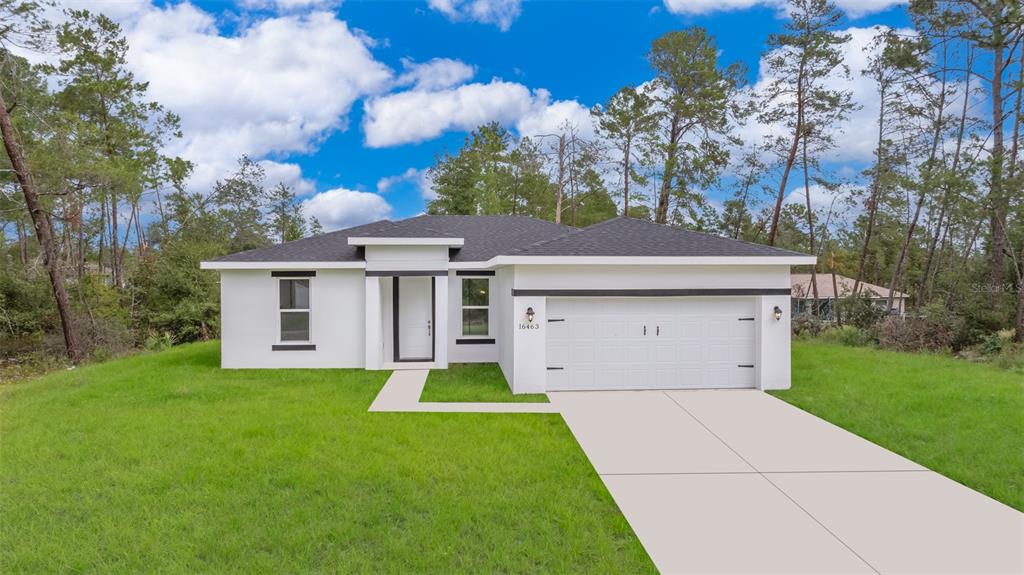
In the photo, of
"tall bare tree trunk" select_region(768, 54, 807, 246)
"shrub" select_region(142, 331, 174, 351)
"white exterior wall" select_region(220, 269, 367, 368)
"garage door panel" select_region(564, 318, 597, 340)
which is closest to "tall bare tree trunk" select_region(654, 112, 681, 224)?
"tall bare tree trunk" select_region(768, 54, 807, 246)

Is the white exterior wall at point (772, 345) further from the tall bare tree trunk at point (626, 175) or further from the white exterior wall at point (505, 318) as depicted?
the tall bare tree trunk at point (626, 175)

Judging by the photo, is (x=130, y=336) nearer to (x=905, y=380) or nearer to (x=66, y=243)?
(x=66, y=243)

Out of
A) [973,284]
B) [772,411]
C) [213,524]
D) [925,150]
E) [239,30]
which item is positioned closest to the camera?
[213,524]

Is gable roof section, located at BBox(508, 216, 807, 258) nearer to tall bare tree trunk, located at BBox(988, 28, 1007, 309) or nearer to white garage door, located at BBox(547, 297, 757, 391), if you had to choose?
white garage door, located at BBox(547, 297, 757, 391)

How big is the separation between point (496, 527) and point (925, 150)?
23.6 meters

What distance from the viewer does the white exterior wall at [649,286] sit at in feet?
32.4

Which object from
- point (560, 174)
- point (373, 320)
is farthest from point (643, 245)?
point (560, 174)

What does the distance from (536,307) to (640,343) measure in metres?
2.18

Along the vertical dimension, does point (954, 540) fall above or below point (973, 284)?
below

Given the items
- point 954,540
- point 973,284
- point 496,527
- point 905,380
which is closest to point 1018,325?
point 973,284

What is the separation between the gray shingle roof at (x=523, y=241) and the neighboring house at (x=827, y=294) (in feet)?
45.9

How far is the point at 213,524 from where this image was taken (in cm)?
466

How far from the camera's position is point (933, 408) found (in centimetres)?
854

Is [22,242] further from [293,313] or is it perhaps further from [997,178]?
[997,178]
